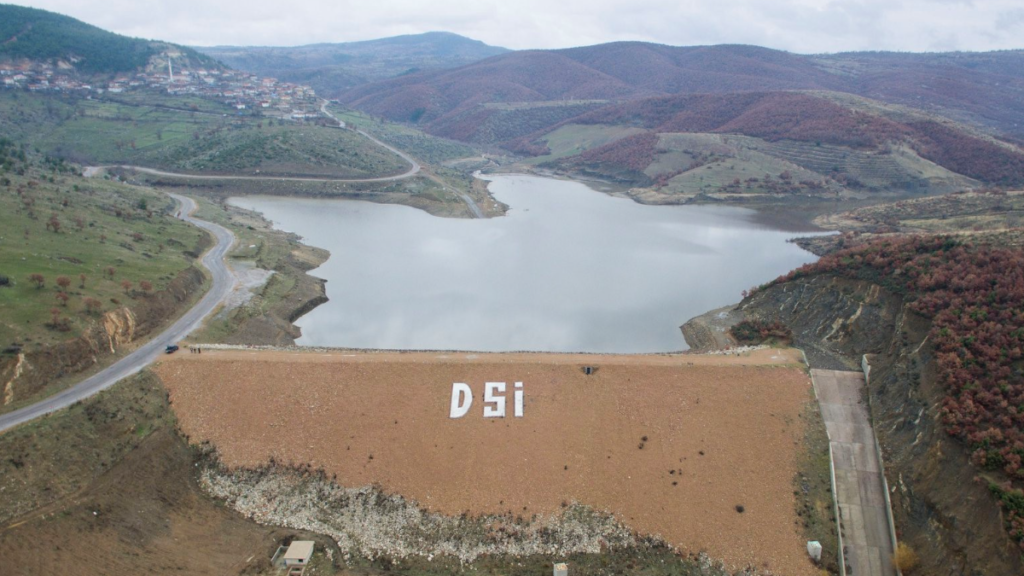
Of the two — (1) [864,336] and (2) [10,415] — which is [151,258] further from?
(1) [864,336]

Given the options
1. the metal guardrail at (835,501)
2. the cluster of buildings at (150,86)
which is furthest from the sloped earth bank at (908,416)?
the cluster of buildings at (150,86)

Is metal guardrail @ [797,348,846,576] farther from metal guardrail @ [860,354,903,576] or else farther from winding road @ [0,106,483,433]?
winding road @ [0,106,483,433]

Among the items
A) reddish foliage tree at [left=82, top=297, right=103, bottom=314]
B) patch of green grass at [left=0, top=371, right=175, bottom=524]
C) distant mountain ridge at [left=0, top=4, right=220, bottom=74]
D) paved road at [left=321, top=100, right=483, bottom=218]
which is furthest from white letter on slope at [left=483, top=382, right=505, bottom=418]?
distant mountain ridge at [left=0, top=4, right=220, bottom=74]

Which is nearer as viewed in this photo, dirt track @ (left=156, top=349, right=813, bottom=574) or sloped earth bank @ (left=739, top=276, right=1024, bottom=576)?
sloped earth bank @ (left=739, top=276, right=1024, bottom=576)

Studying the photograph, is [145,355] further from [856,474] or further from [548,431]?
[856,474]

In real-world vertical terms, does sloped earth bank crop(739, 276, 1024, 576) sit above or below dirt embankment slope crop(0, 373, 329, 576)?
above

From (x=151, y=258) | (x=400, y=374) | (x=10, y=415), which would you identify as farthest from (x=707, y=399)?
(x=151, y=258)
